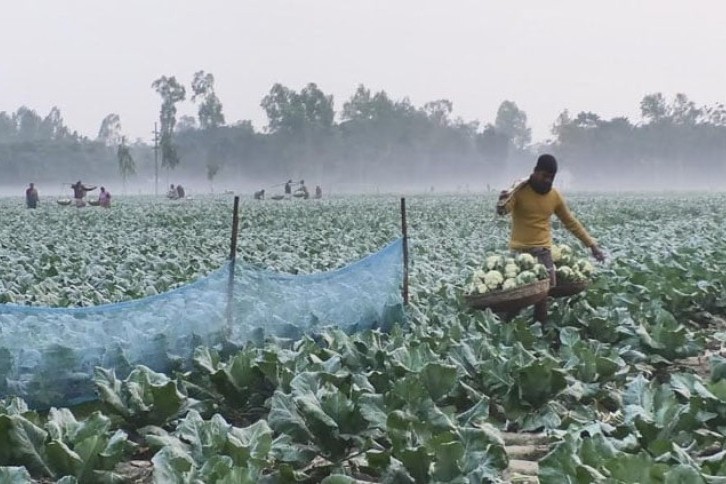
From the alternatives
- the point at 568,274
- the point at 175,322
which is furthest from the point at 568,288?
the point at 175,322

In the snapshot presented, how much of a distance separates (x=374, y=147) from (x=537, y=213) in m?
107

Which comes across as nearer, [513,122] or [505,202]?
[505,202]

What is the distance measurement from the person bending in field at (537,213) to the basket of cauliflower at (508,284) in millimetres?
291

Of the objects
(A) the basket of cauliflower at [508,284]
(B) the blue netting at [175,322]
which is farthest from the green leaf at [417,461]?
(A) the basket of cauliflower at [508,284]

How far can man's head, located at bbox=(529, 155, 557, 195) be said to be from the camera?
720 centimetres

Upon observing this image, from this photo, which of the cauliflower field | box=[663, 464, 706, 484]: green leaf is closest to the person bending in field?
the cauliflower field

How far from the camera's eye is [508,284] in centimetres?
699

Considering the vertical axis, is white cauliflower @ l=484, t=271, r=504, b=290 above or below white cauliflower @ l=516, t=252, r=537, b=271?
below

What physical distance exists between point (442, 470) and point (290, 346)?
2826 millimetres

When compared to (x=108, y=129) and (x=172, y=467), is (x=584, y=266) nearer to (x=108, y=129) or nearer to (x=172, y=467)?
(x=172, y=467)

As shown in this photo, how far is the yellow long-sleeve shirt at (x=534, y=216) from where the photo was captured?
24.5 feet

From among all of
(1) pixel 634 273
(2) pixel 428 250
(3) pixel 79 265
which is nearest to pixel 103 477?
(1) pixel 634 273

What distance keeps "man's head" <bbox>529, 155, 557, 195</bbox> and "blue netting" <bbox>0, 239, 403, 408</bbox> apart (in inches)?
54.3

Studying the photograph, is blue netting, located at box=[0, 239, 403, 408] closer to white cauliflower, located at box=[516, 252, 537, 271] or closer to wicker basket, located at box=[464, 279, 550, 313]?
wicker basket, located at box=[464, 279, 550, 313]
